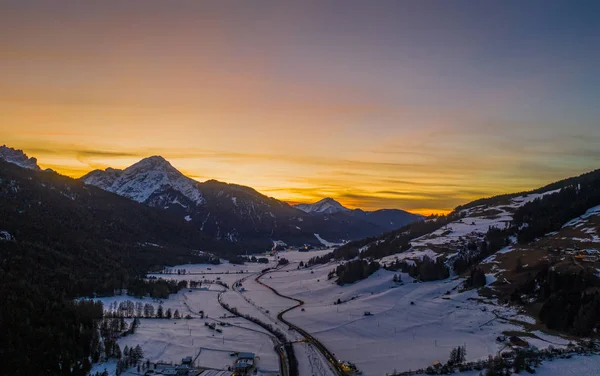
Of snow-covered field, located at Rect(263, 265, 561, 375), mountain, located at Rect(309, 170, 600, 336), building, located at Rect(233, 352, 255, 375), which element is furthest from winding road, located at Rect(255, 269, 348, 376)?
mountain, located at Rect(309, 170, 600, 336)

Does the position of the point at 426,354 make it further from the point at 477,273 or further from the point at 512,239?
the point at 512,239

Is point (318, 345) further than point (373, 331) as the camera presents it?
No

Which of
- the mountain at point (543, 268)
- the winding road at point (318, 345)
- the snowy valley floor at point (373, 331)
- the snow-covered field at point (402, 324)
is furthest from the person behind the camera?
the mountain at point (543, 268)

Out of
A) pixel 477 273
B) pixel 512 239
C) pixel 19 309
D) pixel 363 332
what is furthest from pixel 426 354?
pixel 512 239

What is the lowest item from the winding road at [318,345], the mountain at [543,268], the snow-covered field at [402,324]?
the winding road at [318,345]

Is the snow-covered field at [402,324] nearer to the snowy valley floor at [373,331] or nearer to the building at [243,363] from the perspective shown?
the snowy valley floor at [373,331]

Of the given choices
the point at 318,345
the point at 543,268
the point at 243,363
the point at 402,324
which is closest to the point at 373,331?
the point at 402,324

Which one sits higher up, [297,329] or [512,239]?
[512,239]

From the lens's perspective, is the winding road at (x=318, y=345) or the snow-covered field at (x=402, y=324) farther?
the snow-covered field at (x=402, y=324)

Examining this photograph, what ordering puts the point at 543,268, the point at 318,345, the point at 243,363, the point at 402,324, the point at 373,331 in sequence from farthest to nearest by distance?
the point at 543,268 → the point at 402,324 → the point at 373,331 → the point at 318,345 → the point at 243,363

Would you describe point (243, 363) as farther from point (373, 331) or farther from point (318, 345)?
point (373, 331)

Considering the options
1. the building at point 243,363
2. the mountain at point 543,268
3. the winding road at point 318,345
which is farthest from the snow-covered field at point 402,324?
the building at point 243,363
